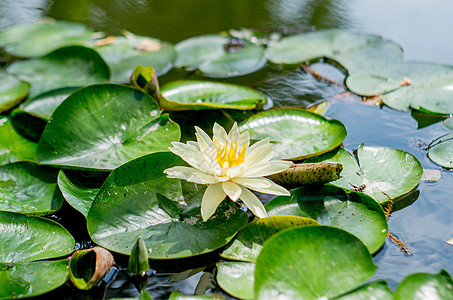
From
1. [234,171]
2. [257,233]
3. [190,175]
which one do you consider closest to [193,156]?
[190,175]

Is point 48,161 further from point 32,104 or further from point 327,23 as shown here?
point 327,23

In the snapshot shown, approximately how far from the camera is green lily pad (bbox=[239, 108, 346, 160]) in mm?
1928

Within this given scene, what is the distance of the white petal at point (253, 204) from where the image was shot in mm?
1494

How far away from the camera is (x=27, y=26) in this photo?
11.4ft

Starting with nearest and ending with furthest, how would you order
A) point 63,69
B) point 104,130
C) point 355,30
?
point 104,130 → point 63,69 → point 355,30

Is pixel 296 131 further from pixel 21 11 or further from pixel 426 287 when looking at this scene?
pixel 21 11

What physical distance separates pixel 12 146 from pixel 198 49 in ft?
5.57

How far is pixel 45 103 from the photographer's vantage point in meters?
2.30

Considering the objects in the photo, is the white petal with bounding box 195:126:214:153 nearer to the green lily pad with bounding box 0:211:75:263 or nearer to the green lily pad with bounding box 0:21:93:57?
the green lily pad with bounding box 0:211:75:263

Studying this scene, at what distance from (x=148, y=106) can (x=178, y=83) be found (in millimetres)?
494

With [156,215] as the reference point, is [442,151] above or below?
above

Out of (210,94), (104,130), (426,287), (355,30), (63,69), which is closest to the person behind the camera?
(426,287)

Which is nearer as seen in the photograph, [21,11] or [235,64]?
Result: [235,64]

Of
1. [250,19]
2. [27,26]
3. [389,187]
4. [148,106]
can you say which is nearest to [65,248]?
[148,106]
